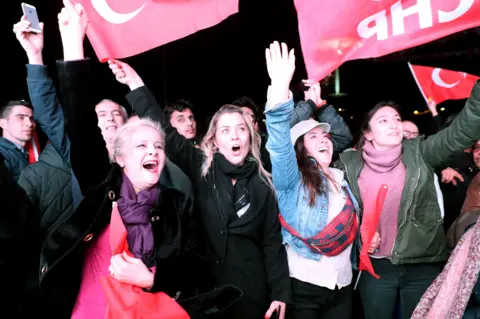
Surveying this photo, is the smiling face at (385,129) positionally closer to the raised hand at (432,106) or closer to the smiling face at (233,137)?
the smiling face at (233,137)

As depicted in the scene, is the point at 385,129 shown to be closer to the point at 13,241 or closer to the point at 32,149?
the point at 13,241

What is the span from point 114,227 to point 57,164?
120 cm

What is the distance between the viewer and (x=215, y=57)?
8078 millimetres

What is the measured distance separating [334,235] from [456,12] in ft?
4.80

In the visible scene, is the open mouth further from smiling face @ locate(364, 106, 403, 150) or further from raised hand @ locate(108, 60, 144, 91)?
smiling face @ locate(364, 106, 403, 150)

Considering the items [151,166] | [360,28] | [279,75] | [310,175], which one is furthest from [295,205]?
[360,28]

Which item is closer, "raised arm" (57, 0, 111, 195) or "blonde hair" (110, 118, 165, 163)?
"raised arm" (57, 0, 111, 195)

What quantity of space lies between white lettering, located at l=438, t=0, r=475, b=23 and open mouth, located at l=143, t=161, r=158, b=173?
5.96 ft

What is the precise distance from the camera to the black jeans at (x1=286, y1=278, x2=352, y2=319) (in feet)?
9.32

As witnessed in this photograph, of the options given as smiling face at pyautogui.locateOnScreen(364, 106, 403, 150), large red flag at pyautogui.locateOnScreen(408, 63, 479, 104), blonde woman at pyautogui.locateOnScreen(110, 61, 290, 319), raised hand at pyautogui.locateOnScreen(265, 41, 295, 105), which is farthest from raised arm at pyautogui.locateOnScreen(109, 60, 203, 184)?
large red flag at pyautogui.locateOnScreen(408, 63, 479, 104)

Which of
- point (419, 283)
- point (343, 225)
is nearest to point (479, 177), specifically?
point (419, 283)

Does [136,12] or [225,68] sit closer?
[136,12]

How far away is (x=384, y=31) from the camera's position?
9.21 feet

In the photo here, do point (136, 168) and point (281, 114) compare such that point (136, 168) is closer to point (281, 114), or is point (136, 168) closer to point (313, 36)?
point (281, 114)
